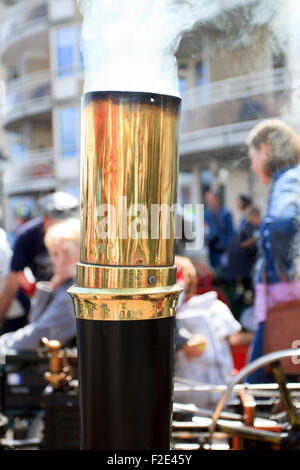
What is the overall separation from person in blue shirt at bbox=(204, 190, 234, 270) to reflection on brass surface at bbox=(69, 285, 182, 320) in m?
6.33

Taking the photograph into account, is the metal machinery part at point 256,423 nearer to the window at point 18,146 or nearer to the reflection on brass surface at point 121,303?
the reflection on brass surface at point 121,303

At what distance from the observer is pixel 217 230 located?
7.30 m

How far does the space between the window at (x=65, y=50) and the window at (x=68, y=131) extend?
1.47 metres

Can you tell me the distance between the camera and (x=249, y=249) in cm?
522

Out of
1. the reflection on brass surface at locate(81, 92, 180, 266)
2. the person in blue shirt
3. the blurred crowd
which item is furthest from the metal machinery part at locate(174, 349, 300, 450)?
the person in blue shirt

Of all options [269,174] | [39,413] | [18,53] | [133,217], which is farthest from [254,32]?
[18,53]

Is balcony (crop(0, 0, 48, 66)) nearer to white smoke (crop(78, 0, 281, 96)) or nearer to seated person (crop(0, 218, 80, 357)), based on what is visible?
seated person (crop(0, 218, 80, 357))

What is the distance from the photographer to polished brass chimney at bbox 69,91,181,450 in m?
0.72

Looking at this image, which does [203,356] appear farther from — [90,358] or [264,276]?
[90,358]

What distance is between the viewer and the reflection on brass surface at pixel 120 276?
736 millimetres

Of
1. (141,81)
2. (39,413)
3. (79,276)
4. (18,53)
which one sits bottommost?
(39,413)

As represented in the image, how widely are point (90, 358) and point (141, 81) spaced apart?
426 mm

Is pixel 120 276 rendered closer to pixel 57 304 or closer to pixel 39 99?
pixel 57 304

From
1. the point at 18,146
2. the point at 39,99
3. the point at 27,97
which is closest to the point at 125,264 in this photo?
the point at 39,99
